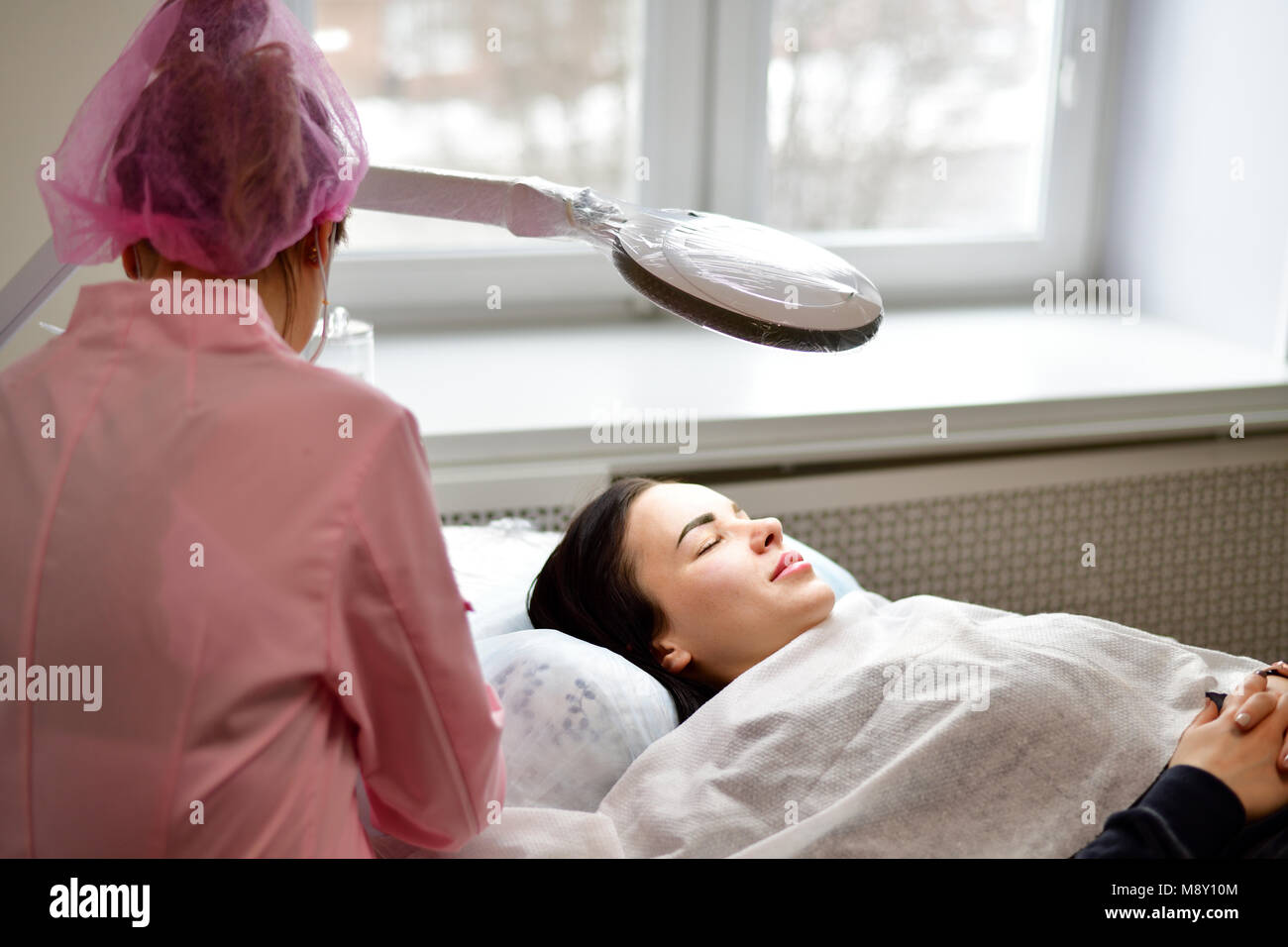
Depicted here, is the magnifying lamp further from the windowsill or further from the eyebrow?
the windowsill

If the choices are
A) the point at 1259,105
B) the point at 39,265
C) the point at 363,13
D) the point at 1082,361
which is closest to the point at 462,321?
the point at 363,13

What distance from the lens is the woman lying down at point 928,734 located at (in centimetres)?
100

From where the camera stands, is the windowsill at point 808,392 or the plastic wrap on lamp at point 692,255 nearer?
the plastic wrap on lamp at point 692,255

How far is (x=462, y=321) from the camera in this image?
209 centimetres

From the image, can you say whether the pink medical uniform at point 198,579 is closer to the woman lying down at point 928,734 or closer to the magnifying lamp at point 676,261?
the magnifying lamp at point 676,261

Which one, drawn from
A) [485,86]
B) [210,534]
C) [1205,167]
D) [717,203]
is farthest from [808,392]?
[210,534]

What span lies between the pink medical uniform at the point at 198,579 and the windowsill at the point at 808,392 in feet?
2.39

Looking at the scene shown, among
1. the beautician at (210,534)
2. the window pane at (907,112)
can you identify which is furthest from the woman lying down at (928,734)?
the window pane at (907,112)

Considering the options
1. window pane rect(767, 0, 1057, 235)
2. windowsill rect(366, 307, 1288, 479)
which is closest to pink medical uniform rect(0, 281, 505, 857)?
windowsill rect(366, 307, 1288, 479)

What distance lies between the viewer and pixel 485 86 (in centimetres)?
200

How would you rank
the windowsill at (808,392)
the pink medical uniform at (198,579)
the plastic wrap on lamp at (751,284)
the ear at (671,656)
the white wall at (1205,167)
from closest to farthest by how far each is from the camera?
the pink medical uniform at (198,579) → the plastic wrap on lamp at (751,284) → the ear at (671,656) → the windowsill at (808,392) → the white wall at (1205,167)

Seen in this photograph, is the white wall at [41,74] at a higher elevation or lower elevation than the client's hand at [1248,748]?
higher

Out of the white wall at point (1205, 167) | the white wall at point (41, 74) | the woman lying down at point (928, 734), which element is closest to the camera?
the woman lying down at point (928, 734)
